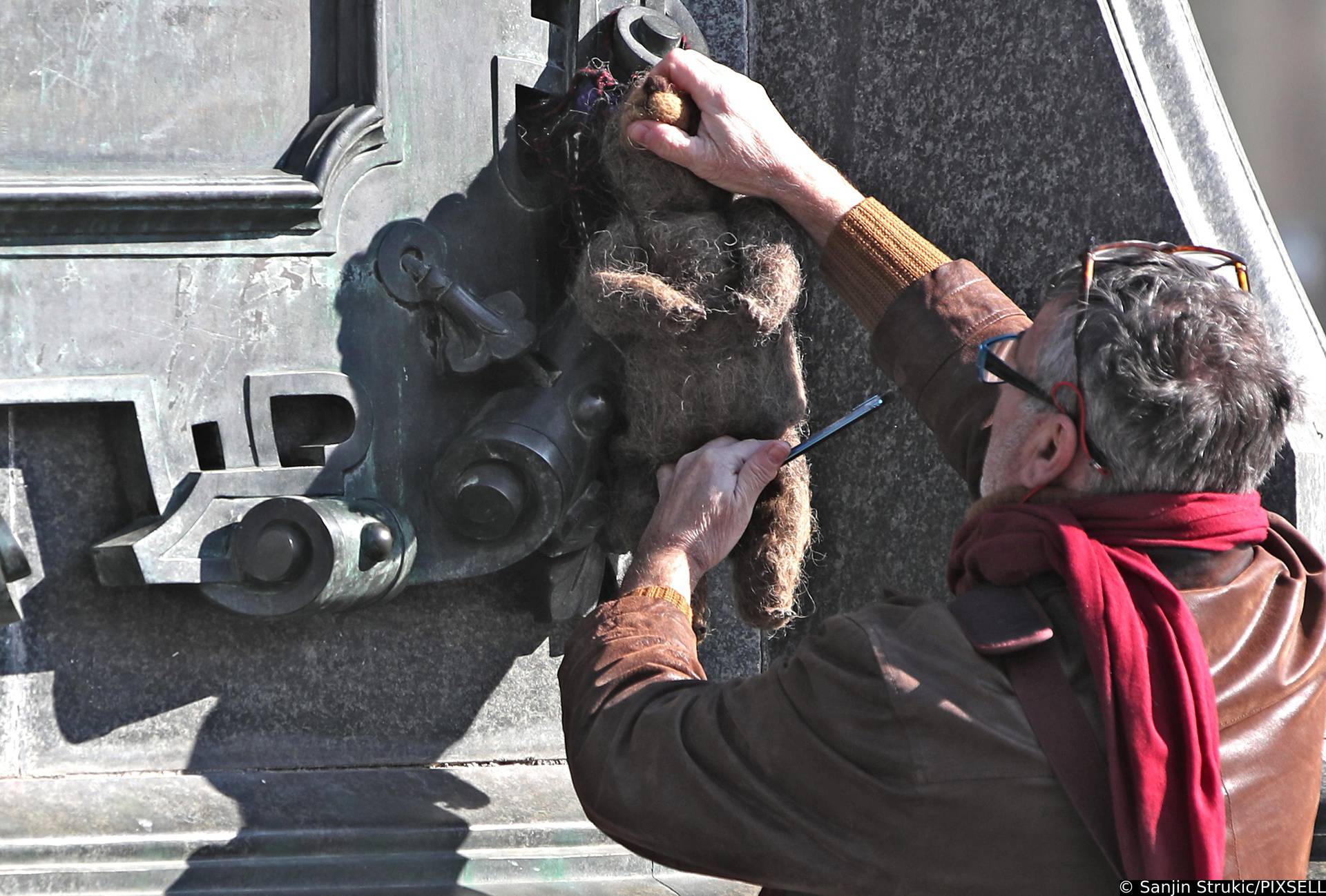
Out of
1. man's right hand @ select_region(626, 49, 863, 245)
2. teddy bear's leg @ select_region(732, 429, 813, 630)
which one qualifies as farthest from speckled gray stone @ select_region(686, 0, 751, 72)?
teddy bear's leg @ select_region(732, 429, 813, 630)

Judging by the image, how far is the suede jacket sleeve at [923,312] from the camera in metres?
1.87

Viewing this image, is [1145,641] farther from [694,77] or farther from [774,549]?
[694,77]

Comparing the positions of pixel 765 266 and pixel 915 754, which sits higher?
pixel 765 266

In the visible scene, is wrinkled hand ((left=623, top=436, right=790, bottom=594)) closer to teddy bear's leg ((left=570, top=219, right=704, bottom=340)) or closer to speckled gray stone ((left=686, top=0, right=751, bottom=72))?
teddy bear's leg ((left=570, top=219, right=704, bottom=340))

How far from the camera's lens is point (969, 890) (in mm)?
1327

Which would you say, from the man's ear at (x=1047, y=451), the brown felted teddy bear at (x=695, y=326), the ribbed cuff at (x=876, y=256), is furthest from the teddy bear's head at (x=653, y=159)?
the man's ear at (x=1047, y=451)

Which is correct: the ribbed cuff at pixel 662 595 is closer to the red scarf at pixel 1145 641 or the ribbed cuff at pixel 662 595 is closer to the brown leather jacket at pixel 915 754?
the brown leather jacket at pixel 915 754

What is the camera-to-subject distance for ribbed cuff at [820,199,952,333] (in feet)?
6.38

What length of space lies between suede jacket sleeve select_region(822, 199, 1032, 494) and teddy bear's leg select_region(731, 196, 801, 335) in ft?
0.36

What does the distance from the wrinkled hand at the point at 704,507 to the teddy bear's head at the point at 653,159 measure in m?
0.33

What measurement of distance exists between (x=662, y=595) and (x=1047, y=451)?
484 millimetres

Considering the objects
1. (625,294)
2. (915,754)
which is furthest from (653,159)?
(915,754)

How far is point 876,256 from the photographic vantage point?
6.40ft

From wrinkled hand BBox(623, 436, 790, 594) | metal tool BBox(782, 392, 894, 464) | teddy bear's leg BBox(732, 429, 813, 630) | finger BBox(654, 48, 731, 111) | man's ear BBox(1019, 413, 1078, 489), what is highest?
finger BBox(654, 48, 731, 111)
